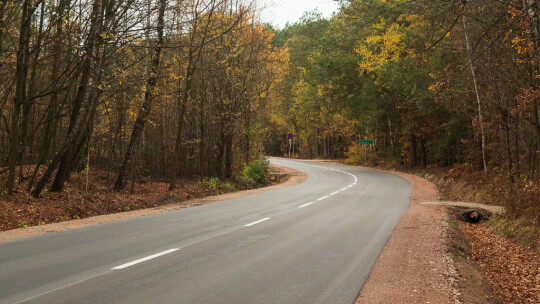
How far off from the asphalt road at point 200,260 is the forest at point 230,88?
391cm

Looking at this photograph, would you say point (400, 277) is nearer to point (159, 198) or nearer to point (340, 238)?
point (340, 238)

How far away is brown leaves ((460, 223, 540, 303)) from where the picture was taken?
6.41 metres

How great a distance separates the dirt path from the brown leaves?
0.80 meters

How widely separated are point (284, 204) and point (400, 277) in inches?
359

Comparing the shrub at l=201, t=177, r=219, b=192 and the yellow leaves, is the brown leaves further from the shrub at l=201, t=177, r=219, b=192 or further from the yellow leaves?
the yellow leaves

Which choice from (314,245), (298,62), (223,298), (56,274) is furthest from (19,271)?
(298,62)

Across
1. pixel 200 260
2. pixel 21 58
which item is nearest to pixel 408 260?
pixel 200 260

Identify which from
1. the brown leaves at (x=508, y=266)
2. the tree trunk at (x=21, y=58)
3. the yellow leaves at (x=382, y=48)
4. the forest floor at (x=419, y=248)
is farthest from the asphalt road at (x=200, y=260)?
the yellow leaves at (x=382, y=48)

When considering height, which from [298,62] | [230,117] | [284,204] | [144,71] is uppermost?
[298,62]

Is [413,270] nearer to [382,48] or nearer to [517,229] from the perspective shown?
[517,229]

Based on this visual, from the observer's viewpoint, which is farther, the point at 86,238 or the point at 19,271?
the point at 86,238

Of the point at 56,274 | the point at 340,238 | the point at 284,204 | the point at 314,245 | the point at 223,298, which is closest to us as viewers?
the point at 223,298

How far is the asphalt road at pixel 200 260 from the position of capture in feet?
16.3

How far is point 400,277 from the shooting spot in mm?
5957
